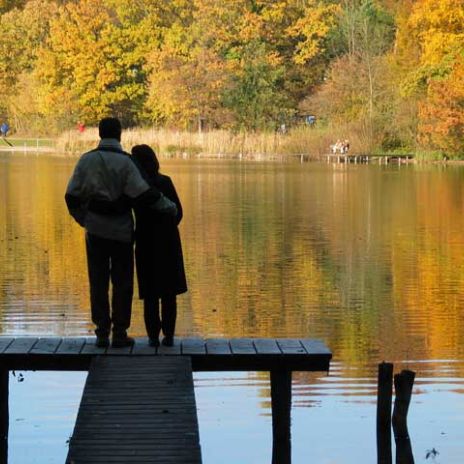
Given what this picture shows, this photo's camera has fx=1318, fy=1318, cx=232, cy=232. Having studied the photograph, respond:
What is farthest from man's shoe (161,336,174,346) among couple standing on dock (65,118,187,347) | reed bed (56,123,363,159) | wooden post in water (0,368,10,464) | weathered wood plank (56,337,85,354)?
reed bed (56,123,363,159)

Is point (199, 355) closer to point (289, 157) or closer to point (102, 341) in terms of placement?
point (102, 341)

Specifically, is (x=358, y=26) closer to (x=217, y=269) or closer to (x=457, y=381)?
(x=217, y=269)

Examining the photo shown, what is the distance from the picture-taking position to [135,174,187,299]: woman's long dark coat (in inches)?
335

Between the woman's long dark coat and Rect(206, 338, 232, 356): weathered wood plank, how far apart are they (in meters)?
0.40

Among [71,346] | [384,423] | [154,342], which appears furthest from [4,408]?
[384,423]

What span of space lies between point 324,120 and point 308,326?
4721cm

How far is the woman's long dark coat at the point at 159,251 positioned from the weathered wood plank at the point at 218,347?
403 millimetres

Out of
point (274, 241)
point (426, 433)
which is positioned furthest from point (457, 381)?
Answer: point (274, 241)

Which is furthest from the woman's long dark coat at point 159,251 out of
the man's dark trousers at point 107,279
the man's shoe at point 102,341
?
the man's shoe at point 102,341

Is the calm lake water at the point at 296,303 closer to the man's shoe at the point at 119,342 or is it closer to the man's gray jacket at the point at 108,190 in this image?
the man's shoe at the point at 119,342

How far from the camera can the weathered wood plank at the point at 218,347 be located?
26.8 ft

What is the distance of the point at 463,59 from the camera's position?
50062 mm

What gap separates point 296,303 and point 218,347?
19.4 feet

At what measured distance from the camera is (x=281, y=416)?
8055mm
